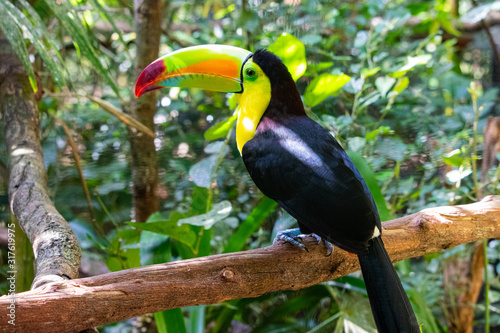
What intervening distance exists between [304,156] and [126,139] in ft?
3.71

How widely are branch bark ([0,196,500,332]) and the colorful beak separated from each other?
0.54 metres

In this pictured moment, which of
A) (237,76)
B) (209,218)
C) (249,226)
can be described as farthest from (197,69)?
(249,226)

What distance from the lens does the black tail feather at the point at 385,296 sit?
0.91 meters

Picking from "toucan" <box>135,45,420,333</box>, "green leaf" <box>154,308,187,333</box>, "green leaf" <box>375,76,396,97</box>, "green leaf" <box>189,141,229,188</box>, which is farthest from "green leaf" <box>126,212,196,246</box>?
"green leaf" <box>375,76,396,97</box>

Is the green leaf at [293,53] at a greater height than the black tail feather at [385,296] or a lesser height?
greater

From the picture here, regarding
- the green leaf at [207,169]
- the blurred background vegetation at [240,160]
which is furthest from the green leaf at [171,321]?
the green leaf at [207,169]

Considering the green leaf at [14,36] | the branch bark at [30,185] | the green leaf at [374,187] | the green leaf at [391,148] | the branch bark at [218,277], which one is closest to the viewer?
the branch bark at [218,277]

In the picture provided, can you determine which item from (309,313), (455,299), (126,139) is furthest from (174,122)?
(455,299)

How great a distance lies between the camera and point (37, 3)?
5.44 feet

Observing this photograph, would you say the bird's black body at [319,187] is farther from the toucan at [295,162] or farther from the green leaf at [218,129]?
the green leaf at [218,129]

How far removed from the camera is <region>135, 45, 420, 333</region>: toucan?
Result: 3.14ft

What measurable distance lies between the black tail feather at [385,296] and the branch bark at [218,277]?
0.48 ft

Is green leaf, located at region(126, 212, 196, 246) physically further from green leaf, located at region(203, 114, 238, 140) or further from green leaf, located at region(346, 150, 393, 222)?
green leaf, located at region(346, 150, 393, 222)

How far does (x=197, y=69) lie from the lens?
1275mm
